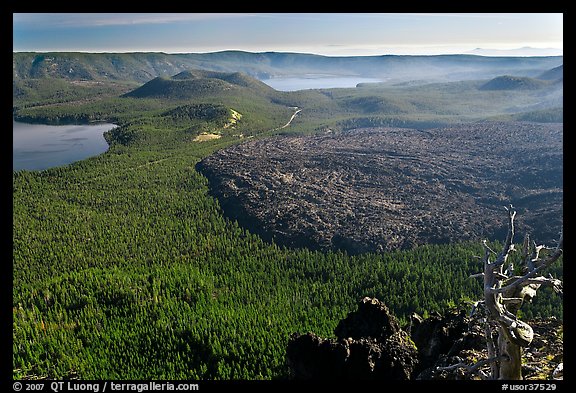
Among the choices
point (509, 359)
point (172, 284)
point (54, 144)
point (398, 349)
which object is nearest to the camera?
point (509, 359)

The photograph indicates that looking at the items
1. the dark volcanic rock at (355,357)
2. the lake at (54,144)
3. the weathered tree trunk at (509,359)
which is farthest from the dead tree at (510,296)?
the lake at (54,144)

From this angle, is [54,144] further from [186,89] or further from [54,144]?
[186,89]

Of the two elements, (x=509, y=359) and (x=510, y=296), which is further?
(x=510, y=296)

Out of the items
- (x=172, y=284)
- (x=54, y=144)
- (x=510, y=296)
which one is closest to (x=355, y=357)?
(x=510, y=296)

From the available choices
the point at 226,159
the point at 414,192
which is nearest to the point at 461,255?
the point at 414,192

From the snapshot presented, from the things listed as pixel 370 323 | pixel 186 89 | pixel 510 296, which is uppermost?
pixel 186 89

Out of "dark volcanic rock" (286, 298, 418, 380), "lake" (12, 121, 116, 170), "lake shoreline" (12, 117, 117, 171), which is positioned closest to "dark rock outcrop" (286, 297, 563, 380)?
"dark volcanic rock" (286, 298, 418, 380)
